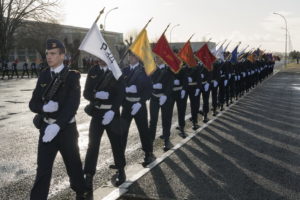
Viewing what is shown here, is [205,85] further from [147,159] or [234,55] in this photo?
[147,159]

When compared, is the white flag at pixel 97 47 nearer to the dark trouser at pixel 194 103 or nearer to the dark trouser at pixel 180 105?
the dark trouser at pixel 180 105

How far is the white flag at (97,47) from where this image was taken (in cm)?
459

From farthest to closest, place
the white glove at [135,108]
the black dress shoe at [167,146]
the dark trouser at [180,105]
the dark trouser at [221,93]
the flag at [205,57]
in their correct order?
the dark trouser at [221,93]
the flag at [205,57]
the dark trouser at [180,105]
the black dress shoe at [167,146]
the white glove at [135,108]

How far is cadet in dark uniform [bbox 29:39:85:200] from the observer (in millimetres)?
3918

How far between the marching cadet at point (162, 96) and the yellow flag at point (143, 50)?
1283mm

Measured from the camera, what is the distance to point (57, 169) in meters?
5.93

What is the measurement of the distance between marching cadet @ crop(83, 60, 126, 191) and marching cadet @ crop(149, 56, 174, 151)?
2.19 meters

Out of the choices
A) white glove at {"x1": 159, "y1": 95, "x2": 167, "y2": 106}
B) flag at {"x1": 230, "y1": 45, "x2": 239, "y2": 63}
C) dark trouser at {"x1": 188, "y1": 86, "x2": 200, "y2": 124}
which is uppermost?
flag at {"x1": 230, "y1": 45, "x2": 239, "y2": 63}

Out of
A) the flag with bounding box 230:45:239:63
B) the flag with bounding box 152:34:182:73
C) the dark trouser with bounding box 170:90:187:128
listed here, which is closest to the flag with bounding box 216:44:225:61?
the flag with bounding box 230:45:239:63

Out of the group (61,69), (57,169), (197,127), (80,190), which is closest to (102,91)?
(61,69)

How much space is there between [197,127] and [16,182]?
510 cm

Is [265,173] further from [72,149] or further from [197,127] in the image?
[197,127]

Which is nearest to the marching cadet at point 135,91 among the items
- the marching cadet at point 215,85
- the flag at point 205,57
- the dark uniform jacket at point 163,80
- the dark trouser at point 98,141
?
the dark trouser at point 98,141

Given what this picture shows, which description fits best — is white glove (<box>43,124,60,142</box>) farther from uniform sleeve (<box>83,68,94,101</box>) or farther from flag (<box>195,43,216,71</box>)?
flag (<box>195,43,216,71</box>)
